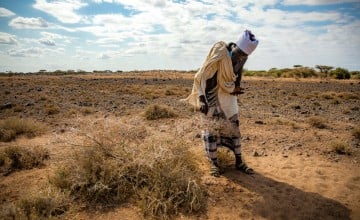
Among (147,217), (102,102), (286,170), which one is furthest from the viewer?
(102,102)

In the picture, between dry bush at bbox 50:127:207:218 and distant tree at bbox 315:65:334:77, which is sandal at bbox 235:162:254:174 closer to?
dry bush at bbox 50:127:207:218

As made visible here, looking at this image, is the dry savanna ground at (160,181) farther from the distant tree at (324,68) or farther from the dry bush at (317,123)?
the distant tree at (324,68)

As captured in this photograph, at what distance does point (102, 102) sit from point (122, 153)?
429 inches

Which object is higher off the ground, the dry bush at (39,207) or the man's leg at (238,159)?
the man's leg at (238,159)

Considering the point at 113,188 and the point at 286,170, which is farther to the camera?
the point at 286,170

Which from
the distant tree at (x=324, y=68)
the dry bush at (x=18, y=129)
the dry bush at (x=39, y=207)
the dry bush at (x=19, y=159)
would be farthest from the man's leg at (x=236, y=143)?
the distant tree at (x=324, y=68)

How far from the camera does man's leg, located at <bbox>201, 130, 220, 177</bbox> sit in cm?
475

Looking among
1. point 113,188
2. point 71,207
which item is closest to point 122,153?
point 113,188

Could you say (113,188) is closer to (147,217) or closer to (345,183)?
(147,217)

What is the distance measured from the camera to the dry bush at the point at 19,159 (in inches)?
212

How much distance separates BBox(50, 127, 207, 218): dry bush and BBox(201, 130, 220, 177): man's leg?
464mm

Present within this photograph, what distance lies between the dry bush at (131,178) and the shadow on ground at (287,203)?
2.58 feet

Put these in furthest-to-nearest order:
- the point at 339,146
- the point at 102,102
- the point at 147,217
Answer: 1. the point at 102,102
2. the point at 339,146
3. the point at 147,217

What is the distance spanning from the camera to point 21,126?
7.98 meters
